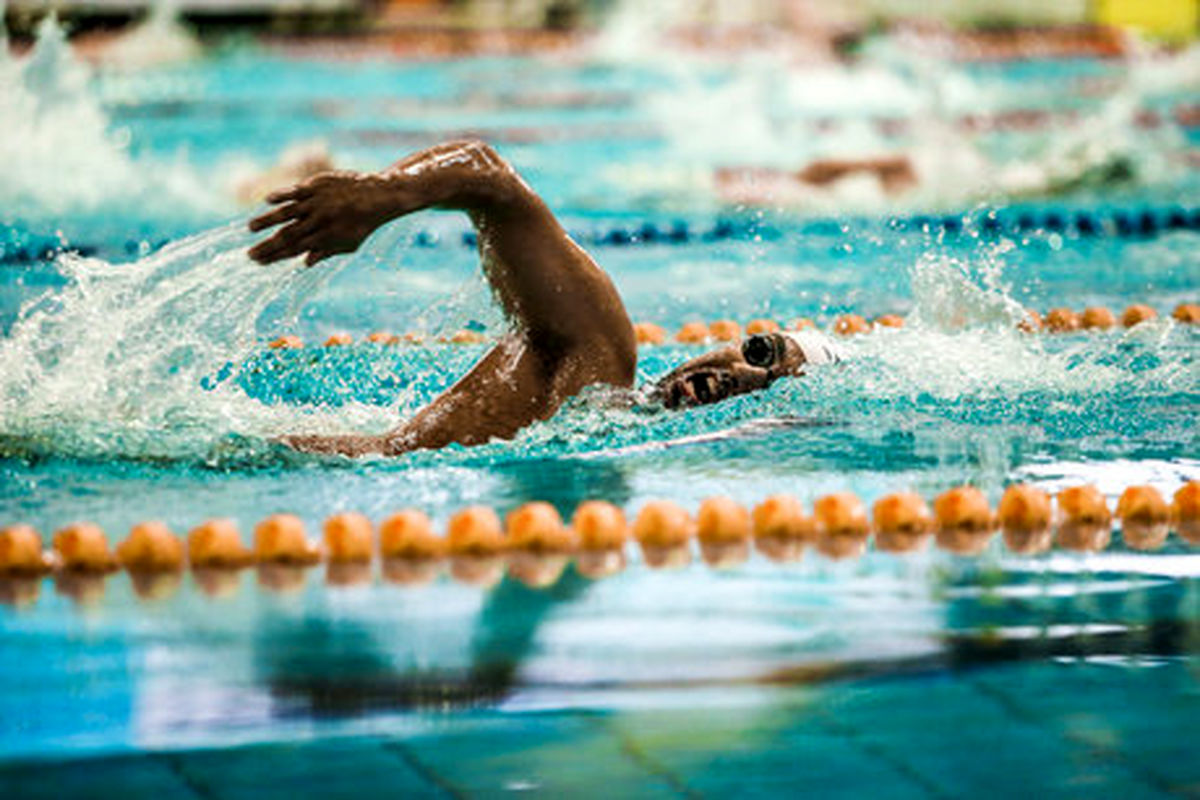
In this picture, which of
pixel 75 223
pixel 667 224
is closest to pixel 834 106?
pixel 667 224

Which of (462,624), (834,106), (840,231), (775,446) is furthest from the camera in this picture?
(834,106)

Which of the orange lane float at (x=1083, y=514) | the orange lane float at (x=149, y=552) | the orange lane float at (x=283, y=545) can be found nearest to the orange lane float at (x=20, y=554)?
the orange lane float at (x=149, y=552)

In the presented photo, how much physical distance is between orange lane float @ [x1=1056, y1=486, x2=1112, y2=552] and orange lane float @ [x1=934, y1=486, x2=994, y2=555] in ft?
0.44

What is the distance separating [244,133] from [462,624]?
909 cm

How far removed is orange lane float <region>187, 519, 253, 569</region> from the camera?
8.36 feet

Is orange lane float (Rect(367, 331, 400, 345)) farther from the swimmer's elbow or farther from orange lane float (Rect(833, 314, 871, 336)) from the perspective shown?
the swimmer's elbow

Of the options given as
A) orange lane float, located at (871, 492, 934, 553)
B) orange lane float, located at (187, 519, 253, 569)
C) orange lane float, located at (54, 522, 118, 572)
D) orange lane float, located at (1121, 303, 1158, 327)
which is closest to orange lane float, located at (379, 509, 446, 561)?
orange lane float, located at (187, 519, 253, 569)

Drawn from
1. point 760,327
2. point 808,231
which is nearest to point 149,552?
point 760,327

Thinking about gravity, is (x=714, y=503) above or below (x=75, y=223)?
below

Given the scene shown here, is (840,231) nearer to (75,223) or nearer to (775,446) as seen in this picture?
(75,223)

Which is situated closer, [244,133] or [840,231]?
[840,231]

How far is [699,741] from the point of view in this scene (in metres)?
2.11

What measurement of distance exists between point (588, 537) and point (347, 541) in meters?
0.40

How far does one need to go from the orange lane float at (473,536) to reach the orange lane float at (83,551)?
0.55m
